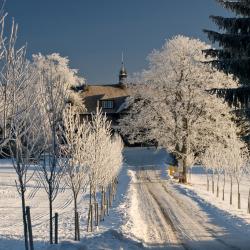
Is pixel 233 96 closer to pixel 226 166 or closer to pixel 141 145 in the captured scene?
pixel 226 166

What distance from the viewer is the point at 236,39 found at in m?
15.7

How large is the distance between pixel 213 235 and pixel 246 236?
48.4 inches

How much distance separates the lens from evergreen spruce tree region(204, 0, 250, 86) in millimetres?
15604

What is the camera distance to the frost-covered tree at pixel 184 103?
40875 millimetres

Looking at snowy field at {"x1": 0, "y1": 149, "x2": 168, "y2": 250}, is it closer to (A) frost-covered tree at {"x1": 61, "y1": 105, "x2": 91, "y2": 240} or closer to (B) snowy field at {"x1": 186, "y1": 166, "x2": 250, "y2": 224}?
(A) frost-covered tree at {"x1": 61, "y1": 105, "x2": 91, "y2": 240}

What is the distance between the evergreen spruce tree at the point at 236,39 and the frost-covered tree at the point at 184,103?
24336 millimetres

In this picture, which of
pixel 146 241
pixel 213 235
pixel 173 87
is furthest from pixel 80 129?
pixel 173 87

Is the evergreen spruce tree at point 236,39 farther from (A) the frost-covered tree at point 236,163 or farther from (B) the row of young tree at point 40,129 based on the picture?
(A) the frost-covered tree at point 236,163

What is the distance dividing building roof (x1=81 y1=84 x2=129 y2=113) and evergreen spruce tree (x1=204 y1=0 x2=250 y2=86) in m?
55.4

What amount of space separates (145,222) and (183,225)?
1.66m

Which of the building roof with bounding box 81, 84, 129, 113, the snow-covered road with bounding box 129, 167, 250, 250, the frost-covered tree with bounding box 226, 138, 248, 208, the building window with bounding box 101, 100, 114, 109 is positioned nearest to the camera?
the snow-covered road with bounding box 129, 167, 250, 250

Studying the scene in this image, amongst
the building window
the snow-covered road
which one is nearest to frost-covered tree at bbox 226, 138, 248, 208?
the snow-covered road

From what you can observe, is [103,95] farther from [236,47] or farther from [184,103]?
[236,47]

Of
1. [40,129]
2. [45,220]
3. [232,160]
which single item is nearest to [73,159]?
[40,129]
